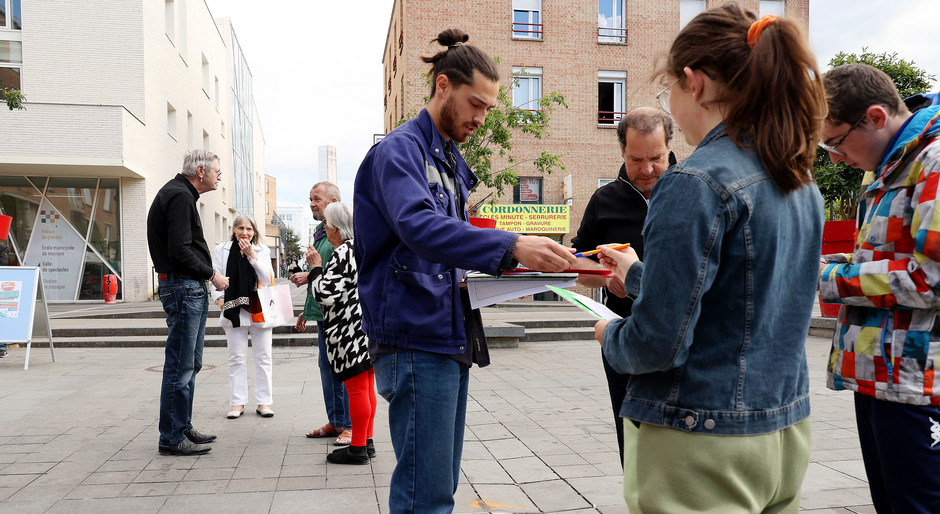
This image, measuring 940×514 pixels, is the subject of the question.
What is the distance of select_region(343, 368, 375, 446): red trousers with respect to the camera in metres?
4.28

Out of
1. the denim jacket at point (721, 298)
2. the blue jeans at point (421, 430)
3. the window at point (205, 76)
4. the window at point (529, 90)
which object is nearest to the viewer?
the denim jacket at point (721, 298)

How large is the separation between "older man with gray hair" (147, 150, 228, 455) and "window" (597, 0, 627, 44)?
21782mm

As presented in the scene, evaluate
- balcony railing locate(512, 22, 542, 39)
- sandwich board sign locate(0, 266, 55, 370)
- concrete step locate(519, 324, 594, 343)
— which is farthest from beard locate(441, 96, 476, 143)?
balcony railing locate(512, 22, 542, 39)

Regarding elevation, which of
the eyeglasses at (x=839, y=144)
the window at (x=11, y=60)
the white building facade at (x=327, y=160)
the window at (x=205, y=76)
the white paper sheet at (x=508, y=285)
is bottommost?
the white paper sheet at (x=508, y=285)

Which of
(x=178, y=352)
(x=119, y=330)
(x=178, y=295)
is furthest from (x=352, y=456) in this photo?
(x=119, y=330)

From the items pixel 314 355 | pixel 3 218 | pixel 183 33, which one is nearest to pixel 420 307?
pixel 314 355

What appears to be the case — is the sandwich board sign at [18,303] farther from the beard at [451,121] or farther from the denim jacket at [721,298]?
the denim jacket at [721,298]

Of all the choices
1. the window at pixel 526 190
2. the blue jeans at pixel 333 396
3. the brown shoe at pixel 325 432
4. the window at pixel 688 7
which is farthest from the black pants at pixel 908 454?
the window at pixel 688 7

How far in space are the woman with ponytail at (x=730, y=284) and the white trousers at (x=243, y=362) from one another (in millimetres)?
4864

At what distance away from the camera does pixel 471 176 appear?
2.35 meters

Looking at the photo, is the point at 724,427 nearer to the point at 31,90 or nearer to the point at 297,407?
the point at 297,407

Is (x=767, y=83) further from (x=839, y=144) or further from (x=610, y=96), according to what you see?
(x=610, y=96)

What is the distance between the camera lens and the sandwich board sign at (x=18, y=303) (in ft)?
27.3

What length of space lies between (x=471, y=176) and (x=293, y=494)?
2.39m
